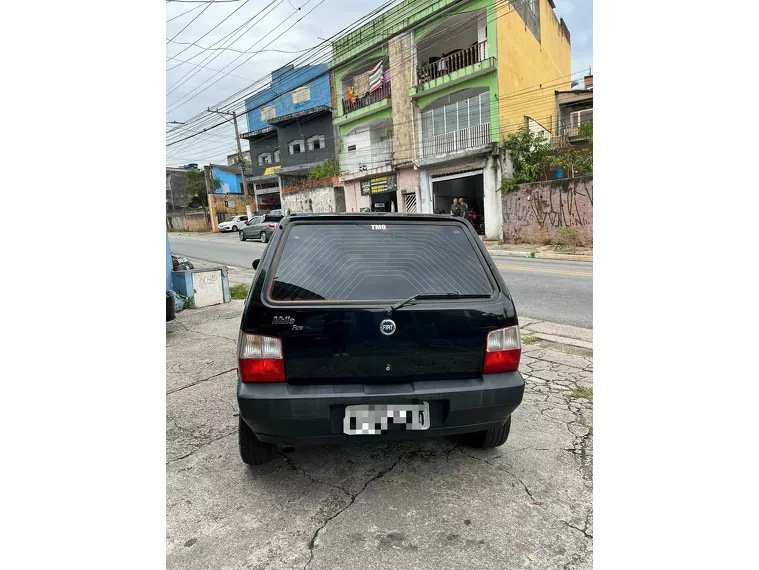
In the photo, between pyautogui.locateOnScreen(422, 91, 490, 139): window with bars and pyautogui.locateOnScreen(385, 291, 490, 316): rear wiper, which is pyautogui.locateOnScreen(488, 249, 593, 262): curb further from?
pyautogui.locateOnScreen(385, 291, 490, 316): rear wiper

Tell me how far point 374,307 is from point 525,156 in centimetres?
1772

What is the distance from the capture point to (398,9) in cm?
2038

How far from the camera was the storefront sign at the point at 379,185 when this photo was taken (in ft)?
73.7

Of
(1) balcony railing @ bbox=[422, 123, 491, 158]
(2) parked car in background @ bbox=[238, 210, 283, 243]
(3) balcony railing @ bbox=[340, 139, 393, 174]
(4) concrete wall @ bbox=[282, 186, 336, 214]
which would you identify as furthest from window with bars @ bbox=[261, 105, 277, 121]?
(1) balcony railing @ bbox=[422, 123, 491, 158]

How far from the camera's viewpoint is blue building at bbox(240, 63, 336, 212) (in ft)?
94.9

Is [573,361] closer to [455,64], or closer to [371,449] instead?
[371,449]

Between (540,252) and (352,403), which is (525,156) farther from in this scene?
(352,403)

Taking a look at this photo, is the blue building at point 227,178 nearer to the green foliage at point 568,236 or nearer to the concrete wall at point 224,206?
the concrete wall at point 224,206

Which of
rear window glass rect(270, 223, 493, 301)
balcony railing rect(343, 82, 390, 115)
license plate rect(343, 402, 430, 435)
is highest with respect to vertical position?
balcony railing rect(343, 82, 390, 115)

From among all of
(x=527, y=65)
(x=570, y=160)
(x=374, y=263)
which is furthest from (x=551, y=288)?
(x=527, y=65)

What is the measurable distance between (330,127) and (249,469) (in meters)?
29.3

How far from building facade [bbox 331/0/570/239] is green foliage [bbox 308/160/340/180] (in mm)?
892

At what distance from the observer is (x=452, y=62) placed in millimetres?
19812

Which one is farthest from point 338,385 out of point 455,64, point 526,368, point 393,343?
point 455,64
